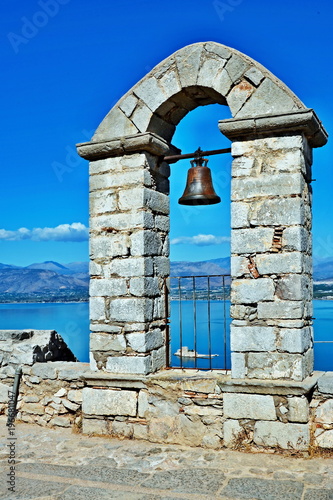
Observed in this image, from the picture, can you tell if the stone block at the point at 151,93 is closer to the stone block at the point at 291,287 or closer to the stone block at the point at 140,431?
the stone block at the point at 291,287

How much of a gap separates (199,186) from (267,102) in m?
1.05

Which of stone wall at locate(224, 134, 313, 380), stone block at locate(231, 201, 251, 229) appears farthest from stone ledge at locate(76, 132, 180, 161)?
stone block at locate(231, 201, 251, 229)

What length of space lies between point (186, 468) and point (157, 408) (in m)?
0.83

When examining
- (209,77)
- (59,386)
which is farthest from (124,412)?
(209,77)

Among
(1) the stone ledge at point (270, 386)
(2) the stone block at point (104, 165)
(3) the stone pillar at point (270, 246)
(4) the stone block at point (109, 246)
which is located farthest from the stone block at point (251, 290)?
(2) the stone block at point (104, 165)

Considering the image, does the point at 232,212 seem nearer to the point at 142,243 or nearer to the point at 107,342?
the point at 142,243

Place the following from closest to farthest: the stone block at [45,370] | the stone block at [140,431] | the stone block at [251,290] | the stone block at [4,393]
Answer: the stone block at [251,290]
the stone block at [140,431]
the stone block at [45,370]
the stone block at [4,393]

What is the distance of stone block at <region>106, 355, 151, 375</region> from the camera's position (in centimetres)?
544

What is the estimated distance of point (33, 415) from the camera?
611 cm

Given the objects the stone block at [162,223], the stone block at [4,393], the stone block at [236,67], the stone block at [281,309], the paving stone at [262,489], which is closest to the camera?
the paving stone at [262,489]

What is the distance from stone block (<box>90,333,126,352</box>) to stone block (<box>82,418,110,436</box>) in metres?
0.72

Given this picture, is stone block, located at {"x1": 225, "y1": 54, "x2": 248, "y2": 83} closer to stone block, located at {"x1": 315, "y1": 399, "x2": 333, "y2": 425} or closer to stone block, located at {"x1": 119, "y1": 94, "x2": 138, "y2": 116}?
stone block, located at {"x1": 119, "y1": 94, "x2": 138, "y2": 116}

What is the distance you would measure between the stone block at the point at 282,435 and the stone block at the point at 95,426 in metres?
1.53

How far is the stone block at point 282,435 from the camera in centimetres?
478
